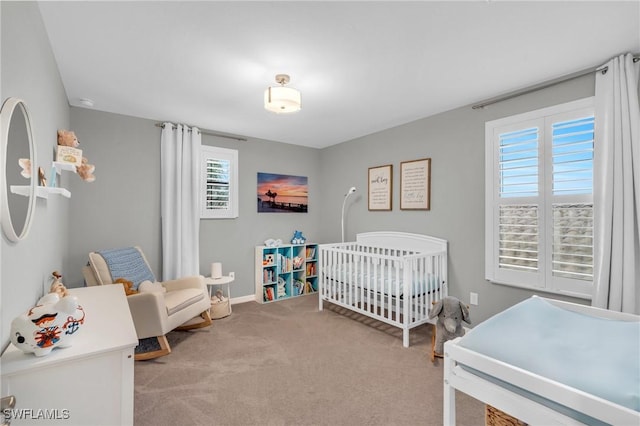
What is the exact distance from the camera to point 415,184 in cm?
333

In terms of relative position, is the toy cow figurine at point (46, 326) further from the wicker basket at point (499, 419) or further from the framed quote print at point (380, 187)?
the framed quote print at point (380, 187)

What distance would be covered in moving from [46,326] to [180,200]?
8.10ft

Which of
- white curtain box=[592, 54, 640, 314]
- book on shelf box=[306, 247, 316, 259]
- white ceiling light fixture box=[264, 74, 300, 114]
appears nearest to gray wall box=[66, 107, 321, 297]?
book on shelf box=[306, 247, 316, 259]

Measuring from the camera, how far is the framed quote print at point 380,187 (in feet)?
12.0

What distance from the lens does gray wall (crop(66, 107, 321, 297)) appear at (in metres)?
2.92


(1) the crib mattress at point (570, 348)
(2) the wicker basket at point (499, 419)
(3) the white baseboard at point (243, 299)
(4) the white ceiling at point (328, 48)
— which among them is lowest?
(3) the white baseboard at point (243, 299)

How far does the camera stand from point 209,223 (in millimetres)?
3697

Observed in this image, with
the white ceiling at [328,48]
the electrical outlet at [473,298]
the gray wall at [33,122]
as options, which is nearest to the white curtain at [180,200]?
the white ceiling at [328,48]

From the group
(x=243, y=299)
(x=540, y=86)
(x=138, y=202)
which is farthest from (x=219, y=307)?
(x=540, y=86)

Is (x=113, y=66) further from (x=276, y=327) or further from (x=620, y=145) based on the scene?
(x=620, y=145)

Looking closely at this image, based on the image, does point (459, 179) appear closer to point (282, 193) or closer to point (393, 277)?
point (393, 277)

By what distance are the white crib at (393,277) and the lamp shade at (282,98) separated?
1.65 meters

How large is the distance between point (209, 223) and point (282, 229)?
1098 millimetres

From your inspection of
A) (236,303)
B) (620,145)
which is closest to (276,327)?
(236,303)
